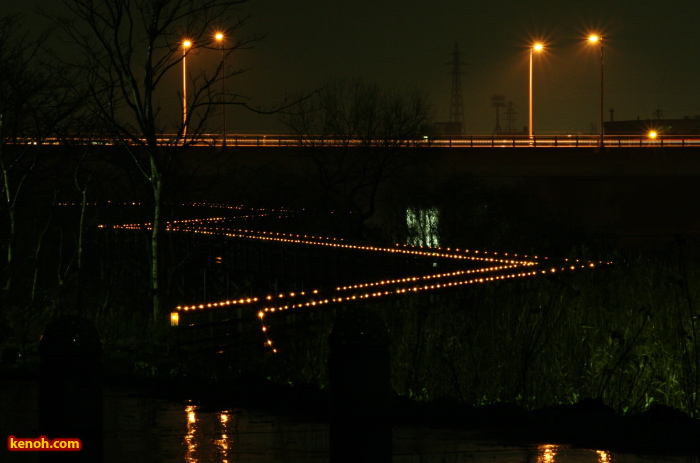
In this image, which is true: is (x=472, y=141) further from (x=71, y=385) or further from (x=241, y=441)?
(x=71, y=385)

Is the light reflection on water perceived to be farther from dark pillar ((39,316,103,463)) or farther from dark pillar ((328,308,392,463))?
dark pillar ((39,316,103,463))

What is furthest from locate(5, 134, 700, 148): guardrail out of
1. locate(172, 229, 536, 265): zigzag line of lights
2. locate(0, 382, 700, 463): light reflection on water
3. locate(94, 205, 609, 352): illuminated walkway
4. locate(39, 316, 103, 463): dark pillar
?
locate(39, 316, 103, 463): dark pillar

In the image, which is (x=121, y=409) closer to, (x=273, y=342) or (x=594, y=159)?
(x=273, y=342)

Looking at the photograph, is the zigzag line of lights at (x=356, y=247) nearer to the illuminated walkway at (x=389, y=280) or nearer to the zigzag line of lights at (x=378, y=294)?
the illuminated walkway at (x=389, y=280)

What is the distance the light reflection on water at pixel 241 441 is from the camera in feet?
22.6

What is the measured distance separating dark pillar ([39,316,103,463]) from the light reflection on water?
1.08 meters

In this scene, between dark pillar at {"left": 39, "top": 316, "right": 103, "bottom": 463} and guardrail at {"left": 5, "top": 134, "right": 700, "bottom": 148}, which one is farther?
guardrail at {"left": 5, "top": 134, "right": 700, "bottom": 148}

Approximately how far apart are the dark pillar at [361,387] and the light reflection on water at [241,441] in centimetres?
89

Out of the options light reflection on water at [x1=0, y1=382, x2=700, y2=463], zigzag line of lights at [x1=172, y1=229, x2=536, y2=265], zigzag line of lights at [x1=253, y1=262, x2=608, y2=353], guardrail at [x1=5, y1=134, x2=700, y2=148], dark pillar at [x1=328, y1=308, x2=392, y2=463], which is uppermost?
guardrail at [x1=5, y1=134, x2=700, y2=148]

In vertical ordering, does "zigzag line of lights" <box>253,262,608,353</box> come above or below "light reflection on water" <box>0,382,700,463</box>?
above

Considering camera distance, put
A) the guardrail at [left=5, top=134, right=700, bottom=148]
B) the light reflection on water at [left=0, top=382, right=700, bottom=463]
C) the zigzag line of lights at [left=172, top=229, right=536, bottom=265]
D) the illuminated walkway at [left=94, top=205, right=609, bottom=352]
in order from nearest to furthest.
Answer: the light reflection on water at [left=0, top=382, right=700, bottom=463], the illuminated walkway at [left=94, top=205, right=609, bottom=352], the zigzag line of lights at [left=172, top=229, right=536, bottom=265], the guardrail at [left=5, top=134, right=700, bottom=148]

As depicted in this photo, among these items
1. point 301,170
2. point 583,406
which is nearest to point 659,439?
point 583,406

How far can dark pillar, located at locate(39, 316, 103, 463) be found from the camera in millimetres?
5820

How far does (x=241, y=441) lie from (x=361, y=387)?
6.20ft
